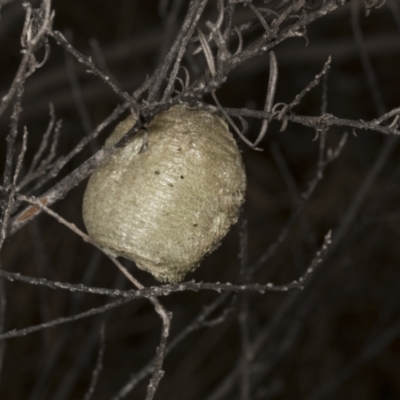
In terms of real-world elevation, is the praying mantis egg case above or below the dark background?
below

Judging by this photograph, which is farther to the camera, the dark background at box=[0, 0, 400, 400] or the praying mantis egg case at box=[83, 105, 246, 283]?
the dark background at box=[0, 0, 400, 400]

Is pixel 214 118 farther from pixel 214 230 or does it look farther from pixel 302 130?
pixel 302 130

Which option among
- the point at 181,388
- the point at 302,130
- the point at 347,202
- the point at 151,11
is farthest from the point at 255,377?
the point at 151,11

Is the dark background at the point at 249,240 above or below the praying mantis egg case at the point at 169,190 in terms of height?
above

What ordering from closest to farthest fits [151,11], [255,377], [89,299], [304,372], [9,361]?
[255,377], [9,361], [89,299], [304,372], [151,11]
